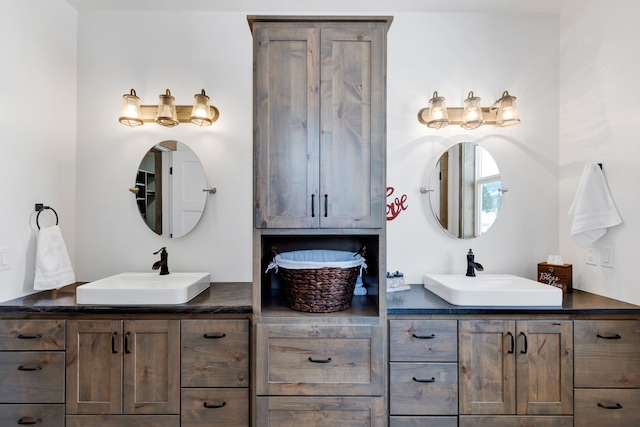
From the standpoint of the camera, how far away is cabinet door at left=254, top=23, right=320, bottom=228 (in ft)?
5.13

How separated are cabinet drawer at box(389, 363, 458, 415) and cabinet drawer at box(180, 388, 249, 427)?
738 mm

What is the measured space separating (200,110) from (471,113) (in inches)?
67.0

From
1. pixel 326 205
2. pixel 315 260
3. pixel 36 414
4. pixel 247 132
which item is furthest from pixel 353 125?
pixel 36 414

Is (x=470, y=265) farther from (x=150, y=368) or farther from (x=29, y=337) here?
(x=29, y=337)

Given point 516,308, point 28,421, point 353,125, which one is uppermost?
point 353,125

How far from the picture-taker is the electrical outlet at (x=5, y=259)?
1.69 meters

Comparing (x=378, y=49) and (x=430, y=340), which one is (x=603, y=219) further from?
(x=378, y=49)

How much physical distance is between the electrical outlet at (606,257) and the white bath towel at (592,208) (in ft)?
0.24

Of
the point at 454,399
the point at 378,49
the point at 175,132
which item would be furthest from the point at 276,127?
the point at 454,399

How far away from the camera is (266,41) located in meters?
1.57

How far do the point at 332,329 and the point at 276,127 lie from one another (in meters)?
1.01

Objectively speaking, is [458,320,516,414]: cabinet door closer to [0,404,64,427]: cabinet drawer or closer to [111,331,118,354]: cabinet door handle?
[111,331,118,354]: cabinet door handle

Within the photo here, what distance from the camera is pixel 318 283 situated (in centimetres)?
160

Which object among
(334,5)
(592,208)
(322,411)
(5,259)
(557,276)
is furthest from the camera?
(334,5)
